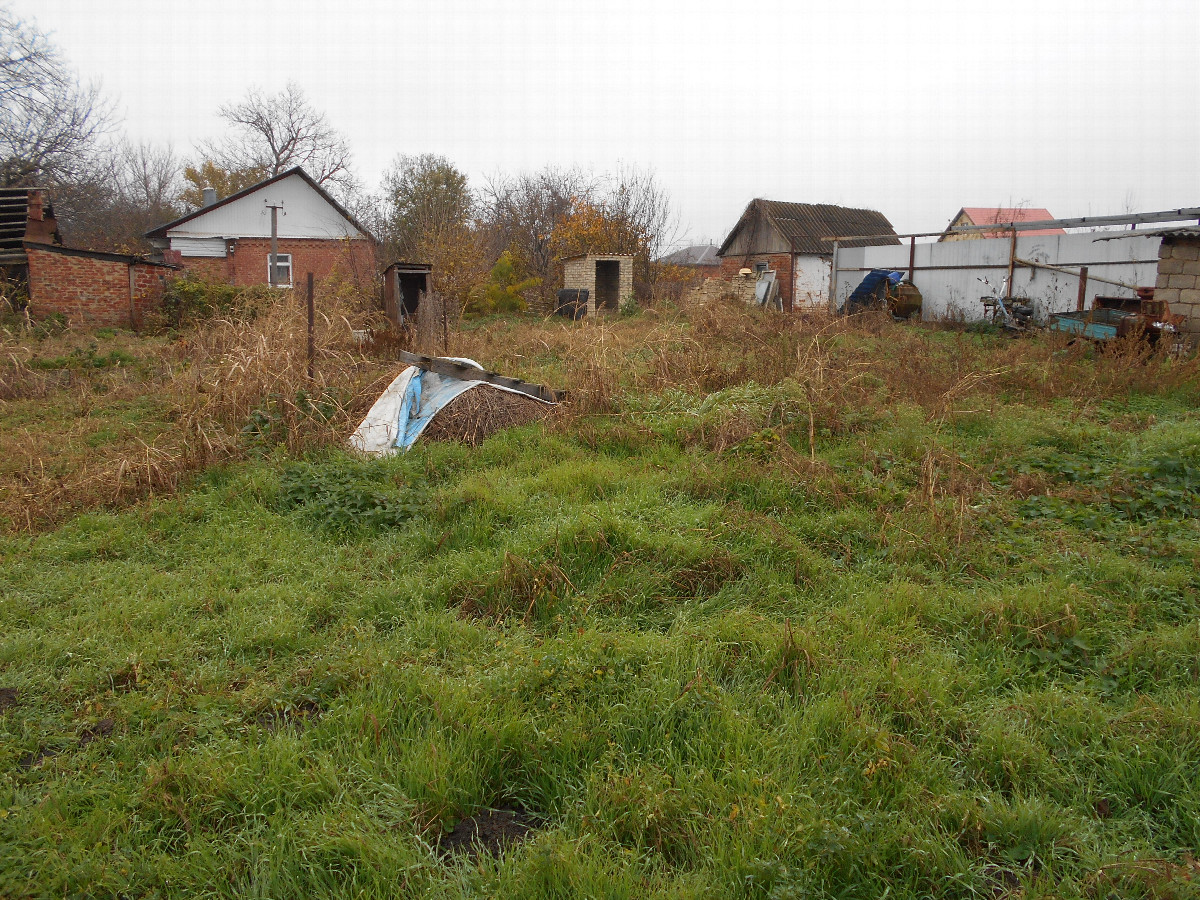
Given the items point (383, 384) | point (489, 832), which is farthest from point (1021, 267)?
point (489, 832)

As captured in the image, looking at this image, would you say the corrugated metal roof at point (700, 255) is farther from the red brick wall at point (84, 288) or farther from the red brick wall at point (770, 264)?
the red brick wall at point (84, 288)

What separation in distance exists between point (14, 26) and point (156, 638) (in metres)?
29.1

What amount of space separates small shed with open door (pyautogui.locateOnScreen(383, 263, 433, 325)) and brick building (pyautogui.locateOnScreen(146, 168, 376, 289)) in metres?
8.97

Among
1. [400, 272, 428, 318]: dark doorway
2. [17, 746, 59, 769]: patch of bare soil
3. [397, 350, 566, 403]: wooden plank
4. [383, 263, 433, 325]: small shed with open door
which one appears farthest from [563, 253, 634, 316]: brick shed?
[17, 746, 59, 769]: patch of bare soil

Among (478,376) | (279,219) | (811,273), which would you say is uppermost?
(279,219)

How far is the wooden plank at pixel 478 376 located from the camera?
7.99 metres

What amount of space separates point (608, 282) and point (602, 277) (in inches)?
12.3

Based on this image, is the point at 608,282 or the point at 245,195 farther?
the point at 245,195

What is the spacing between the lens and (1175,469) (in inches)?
220

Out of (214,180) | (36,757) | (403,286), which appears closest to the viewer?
(36,757)

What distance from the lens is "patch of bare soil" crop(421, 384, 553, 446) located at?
7414mm

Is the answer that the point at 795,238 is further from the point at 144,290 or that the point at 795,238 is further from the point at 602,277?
the point at 144,290

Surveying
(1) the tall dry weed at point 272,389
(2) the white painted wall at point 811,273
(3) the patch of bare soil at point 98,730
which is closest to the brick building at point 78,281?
(1) the tall dry weed at point 272,389

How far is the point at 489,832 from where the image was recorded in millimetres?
2711
